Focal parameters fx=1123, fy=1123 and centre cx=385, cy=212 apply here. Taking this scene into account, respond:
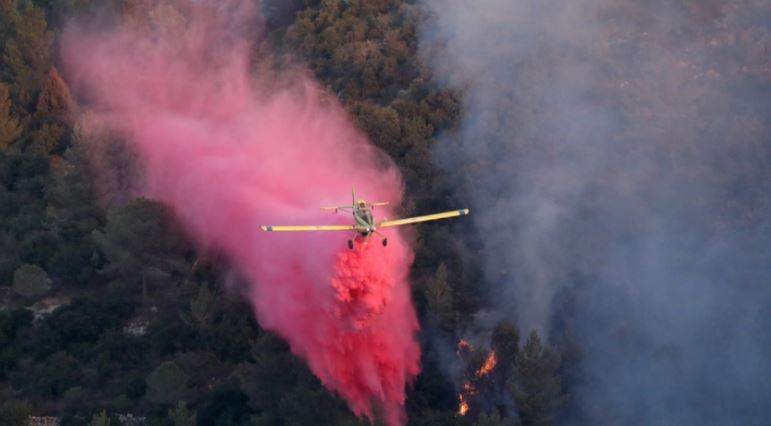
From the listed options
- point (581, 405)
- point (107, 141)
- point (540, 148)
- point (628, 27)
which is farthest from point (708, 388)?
point (107, 141)

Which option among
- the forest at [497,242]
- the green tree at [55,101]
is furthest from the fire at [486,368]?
the green tree at [55,101]

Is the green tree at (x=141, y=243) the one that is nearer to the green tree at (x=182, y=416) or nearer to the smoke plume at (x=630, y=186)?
the green tree at (x=182, y=416)

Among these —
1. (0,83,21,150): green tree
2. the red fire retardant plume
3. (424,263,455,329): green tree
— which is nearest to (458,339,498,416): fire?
the red fire retardant plume

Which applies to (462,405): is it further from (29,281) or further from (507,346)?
(29,281)

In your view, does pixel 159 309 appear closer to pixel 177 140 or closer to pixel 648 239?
pixel 177 140

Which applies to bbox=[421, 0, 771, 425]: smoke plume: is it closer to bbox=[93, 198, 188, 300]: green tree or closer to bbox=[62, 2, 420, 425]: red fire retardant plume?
bbox=[62, 2, 420, 425]: red fire retardant plume
